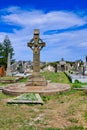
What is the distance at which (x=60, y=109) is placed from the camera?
8.95 m

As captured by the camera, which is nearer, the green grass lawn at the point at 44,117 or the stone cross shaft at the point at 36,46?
the green grass lawn at the point at 44,117

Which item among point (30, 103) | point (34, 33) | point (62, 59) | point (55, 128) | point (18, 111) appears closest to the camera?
point (55, 128)

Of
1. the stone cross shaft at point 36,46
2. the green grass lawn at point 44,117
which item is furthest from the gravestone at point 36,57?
the green grass lawn at point 44,117

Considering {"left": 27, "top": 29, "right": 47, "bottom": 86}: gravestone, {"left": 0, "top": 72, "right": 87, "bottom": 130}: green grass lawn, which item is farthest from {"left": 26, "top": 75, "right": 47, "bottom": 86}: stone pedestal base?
{"left": 0, "top": 72, "right": 87, "bottom": 130}: green grass lawn

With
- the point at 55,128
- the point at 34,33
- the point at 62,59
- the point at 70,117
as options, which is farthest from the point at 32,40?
the point at 62,59

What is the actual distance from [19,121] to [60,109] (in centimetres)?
217

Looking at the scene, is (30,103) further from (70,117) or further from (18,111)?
(70,117)

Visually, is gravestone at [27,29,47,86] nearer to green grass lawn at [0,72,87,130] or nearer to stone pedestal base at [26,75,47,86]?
stone pedestal base at [26,75,47,86]

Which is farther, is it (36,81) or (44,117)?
(36,81)

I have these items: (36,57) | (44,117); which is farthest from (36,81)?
(44,117)

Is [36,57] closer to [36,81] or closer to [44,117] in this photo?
[36,81]

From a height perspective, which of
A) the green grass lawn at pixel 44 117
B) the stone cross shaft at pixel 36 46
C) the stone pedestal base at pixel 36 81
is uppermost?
the stone cross shaft at pixel 36 46

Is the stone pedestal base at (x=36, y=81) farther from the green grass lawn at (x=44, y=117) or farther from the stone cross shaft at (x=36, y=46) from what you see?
the green grass lawn at (x=44, y=117)

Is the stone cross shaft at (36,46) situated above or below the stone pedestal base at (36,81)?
above
